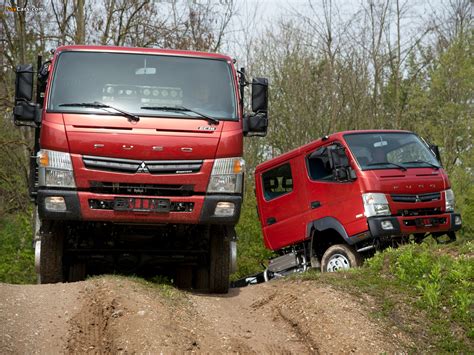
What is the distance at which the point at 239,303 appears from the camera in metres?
8.23

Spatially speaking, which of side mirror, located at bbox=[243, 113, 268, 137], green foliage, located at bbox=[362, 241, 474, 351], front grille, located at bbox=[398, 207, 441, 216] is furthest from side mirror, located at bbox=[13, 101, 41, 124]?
front grille, located at bbox=[398, 207, 441, 216]

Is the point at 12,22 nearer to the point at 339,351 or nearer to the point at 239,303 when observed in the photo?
the point at 239,303

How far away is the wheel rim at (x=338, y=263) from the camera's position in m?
11.5

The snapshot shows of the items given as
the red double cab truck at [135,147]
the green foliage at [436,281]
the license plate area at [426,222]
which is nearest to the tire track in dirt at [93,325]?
the red double cab truck at [135,147]

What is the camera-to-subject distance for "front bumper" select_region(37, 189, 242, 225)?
25.1 feet

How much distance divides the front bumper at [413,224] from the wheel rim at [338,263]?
0.79 meters

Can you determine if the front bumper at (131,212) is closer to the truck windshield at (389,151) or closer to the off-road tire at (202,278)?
the off-road tire at (202,278)

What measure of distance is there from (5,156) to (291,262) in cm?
1118

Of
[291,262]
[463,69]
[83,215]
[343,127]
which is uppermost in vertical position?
[463,69]

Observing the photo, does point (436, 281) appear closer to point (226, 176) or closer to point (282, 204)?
point (226, 176)

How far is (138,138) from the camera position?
7.65 meters

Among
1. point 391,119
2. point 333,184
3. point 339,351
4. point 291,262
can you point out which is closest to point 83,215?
point 339,351

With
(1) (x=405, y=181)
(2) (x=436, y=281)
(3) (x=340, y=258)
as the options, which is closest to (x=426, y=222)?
(1) (x=405, y=181)

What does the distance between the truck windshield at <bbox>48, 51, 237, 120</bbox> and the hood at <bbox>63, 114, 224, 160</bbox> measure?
0.15 metres
